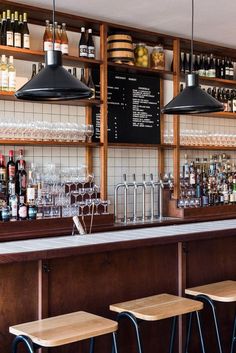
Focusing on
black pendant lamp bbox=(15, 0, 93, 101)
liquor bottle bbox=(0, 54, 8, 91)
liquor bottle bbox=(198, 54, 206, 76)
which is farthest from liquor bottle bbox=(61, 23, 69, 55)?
black pendant lamp bbox=(15, 0, 93, 101)

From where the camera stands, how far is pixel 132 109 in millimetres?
5516

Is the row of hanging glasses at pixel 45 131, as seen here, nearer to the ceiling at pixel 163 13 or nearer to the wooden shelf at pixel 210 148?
the ceiling at pixel 163 13

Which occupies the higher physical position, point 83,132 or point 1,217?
point 83,132

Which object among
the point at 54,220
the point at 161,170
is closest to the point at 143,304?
the point at 54,220

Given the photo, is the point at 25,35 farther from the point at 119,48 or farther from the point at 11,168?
the point at 11,168

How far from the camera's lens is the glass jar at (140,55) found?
5504 mm

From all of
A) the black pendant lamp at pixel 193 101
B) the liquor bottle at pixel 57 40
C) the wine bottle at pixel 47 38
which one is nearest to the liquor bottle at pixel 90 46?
the liquor bottle at pixel 57 40

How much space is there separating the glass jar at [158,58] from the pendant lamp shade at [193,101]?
1.91m

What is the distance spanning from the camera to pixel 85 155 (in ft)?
17.3

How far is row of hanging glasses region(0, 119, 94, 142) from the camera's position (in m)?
4.54

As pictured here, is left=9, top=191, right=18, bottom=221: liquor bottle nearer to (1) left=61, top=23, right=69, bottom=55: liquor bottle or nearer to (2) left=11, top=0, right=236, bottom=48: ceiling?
(1) left=61, top=23, right=69, bottom=55: liquor bottle

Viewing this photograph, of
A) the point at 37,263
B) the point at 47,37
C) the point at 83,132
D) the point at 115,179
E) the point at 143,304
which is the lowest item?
the point at 143,304

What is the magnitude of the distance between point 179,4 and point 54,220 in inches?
83.2

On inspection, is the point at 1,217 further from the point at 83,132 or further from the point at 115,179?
the point at 115,179
